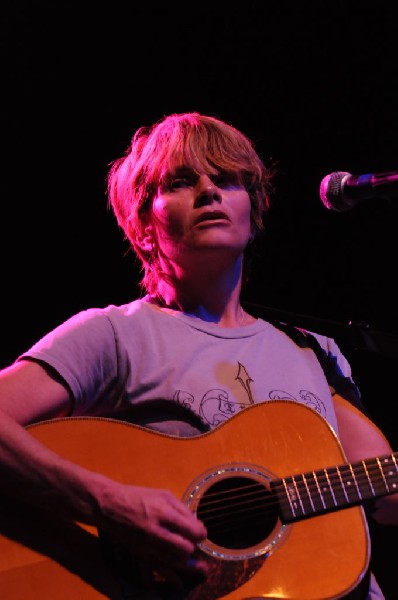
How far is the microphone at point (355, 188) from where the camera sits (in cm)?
186

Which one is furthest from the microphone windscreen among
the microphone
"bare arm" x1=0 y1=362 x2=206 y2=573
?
"bare arm" x1=0 y1=362 x2=206 y2=573

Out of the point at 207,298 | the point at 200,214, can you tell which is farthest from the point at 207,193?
the point at 207,298

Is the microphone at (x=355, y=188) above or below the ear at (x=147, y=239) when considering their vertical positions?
above

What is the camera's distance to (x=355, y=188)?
1939 millimetres

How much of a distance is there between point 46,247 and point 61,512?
194cm

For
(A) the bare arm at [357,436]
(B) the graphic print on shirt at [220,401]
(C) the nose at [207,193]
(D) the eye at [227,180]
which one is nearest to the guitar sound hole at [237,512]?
(B) the graphic print on shirt at [220,401]

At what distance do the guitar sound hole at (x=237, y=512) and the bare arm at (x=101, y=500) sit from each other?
12cm

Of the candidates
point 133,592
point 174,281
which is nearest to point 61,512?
point 133,592

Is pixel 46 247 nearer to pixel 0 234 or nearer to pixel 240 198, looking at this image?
pixel 0 234

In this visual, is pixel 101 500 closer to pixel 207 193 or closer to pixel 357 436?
pixel 357 436

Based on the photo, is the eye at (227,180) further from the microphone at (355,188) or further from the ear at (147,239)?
the microphone at (355,188)

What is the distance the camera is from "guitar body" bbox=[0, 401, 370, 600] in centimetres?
156

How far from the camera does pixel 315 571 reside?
1634 mm

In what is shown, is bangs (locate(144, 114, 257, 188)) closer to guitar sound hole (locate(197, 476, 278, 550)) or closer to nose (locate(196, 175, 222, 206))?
nose (locate(196, 175, 222, 206))
